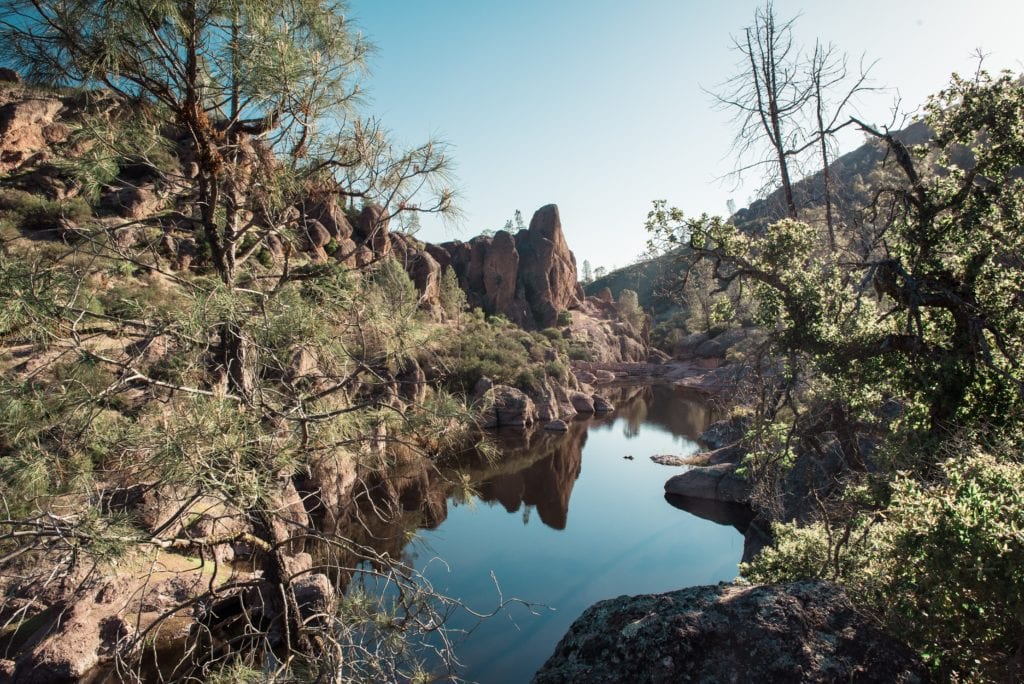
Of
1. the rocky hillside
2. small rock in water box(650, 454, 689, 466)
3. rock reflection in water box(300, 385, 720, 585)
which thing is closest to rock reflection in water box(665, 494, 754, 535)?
rock reflection in water box(300, 385, 720, 585)

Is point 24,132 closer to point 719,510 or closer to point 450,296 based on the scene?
point 450,296

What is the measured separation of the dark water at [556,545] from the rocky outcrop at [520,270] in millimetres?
26543

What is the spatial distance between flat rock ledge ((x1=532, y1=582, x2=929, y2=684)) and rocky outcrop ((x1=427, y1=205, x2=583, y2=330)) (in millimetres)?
40097

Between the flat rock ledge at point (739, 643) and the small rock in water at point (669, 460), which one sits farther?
the small rock in water at point (669, 460)

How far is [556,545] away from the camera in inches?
467

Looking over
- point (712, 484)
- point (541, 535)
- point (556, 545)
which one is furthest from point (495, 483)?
point (712, 484)

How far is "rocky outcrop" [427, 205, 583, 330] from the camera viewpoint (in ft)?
146

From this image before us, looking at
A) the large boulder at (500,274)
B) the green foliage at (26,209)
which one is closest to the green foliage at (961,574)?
the green foliage at (26,209)

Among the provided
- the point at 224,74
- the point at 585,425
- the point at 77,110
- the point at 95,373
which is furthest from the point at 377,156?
the point at 585,425

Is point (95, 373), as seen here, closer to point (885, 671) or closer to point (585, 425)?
point (885, 671)

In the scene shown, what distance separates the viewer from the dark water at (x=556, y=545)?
8469 millimetres

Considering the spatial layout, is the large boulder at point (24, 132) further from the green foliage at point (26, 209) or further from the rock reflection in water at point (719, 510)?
the rock reflection in water at point (719, 510)

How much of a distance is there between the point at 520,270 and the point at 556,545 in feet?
124

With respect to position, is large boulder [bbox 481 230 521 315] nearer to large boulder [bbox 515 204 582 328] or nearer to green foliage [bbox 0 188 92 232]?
large boulder [bbox 515 204 582 328]
